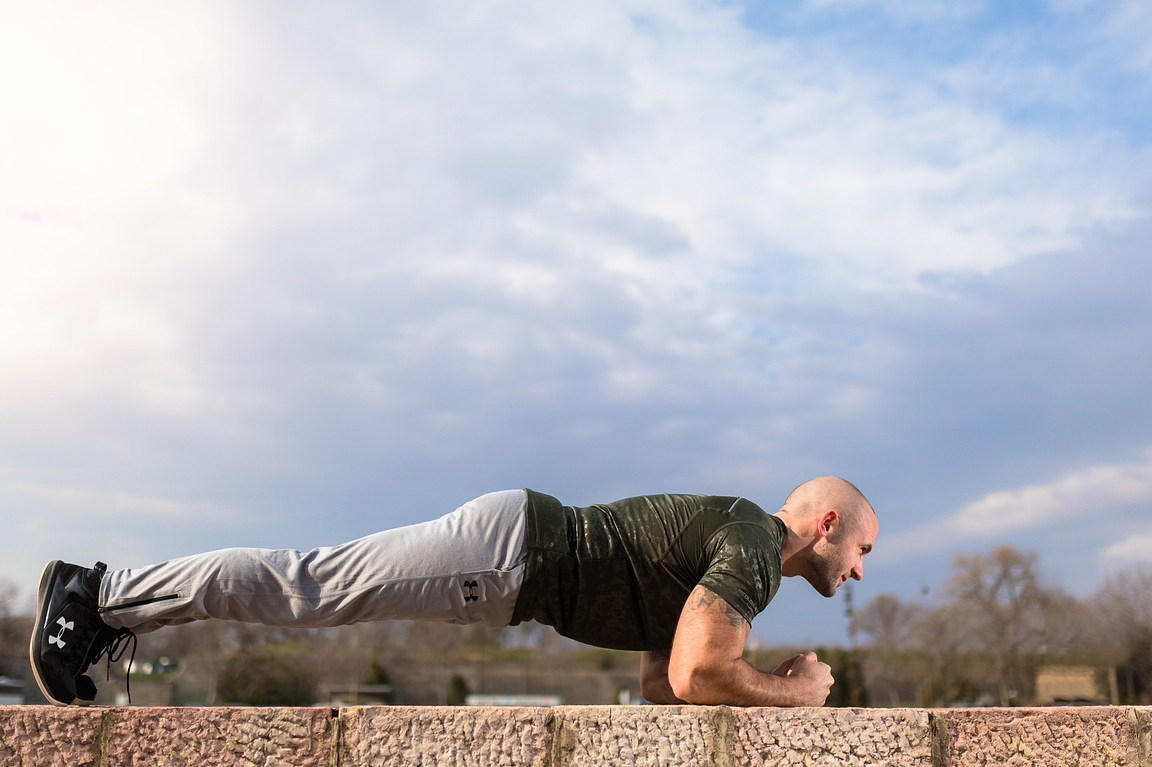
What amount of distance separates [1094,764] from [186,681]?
139 feet

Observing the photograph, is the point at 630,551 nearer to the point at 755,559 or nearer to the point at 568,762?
the point at 755,559

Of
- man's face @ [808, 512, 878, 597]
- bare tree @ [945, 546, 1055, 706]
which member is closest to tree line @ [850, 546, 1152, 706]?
bare tree @ [945, 546, 1055, 706]

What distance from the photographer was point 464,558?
11.9 ft

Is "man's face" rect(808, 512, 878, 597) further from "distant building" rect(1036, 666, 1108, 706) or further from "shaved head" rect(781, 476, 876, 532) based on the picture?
"distant building" rect(1036, 666, 1108, 706)

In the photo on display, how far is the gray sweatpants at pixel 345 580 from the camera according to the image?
353cm

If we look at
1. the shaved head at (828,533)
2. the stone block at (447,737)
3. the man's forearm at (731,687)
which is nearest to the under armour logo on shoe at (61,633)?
the stone block at (447,737)

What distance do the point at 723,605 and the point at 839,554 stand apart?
89 centimetres

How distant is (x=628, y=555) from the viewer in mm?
3732

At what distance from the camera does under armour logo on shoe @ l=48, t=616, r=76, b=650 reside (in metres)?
3.43

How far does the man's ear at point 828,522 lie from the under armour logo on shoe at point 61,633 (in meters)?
2.87

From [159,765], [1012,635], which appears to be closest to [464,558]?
[159,765]

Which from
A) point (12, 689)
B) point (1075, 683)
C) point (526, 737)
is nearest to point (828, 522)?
point (526, 737)

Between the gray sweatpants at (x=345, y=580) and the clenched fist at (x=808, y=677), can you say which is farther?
the gray sweatpants at (x=345, y=580)

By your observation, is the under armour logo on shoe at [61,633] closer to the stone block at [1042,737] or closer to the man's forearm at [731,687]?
the man's forearm at [731,687]
